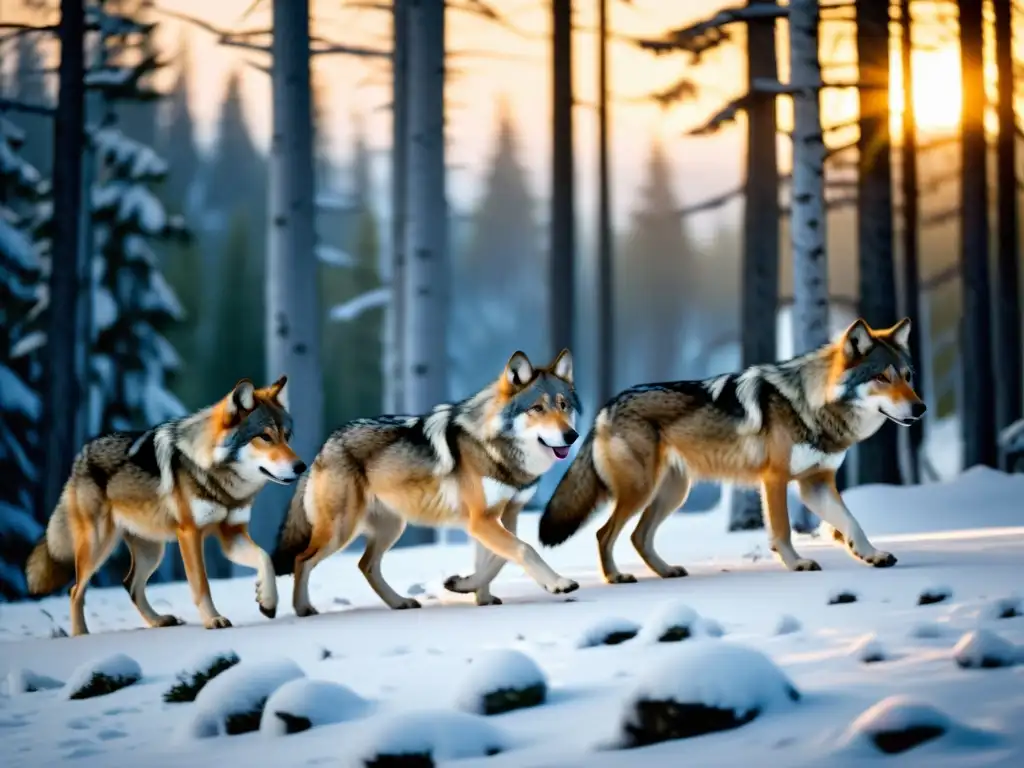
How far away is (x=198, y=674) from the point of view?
536cm

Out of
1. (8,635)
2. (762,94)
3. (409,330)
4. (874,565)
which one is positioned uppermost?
(762,94)

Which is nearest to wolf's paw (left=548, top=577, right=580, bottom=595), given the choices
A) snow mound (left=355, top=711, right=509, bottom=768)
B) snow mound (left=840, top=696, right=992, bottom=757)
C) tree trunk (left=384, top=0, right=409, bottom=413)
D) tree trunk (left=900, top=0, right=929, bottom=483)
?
snow mound (left=355, top=711, right=509, bottom=768)

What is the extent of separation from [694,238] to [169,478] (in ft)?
173

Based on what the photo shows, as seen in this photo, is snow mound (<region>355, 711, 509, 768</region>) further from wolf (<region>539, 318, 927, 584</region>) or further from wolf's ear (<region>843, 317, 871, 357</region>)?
wolf's ear (<region>843, 317, 871, 357</region>)

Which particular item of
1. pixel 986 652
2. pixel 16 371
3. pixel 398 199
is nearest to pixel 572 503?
pixel 986 652

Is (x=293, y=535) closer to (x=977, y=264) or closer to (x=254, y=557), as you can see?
(x=254, y=557)

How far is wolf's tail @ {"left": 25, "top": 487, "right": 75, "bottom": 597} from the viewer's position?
7.56 meters

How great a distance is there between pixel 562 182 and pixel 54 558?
10.7 m

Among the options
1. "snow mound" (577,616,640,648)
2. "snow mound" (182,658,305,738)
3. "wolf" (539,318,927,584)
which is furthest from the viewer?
"wolf" (539,318,927,584)

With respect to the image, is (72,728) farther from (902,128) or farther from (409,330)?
(902,128)

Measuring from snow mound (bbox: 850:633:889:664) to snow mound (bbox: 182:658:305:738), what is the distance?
216cm

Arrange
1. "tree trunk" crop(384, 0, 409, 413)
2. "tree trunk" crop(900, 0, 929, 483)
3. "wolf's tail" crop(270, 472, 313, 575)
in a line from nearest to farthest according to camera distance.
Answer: "wolf's tail" crop(270, 472, 313, 575)
"tree trunk" crop(384, 0, 409, 413)
"tree trunk" crop(900, 0, 929, 483)

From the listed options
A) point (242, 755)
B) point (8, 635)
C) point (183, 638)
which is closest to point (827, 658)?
point (242, 755)

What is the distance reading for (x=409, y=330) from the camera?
13.4 meters
